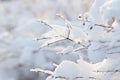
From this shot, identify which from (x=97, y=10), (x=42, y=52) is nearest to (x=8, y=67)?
(x=42, y=52)

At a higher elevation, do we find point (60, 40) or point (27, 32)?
point (27, 32)

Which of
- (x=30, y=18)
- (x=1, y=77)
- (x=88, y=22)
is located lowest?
(x=1, y=77)

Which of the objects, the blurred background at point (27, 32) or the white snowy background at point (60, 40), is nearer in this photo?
the white snowy background at point (60, 40)

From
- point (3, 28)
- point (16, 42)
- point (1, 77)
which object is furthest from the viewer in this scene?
point (3, 28)

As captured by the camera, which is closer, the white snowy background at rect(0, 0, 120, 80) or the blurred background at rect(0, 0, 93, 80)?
the white snowy background at rect(0, 0, 120, 80)

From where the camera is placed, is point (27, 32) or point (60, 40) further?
point (27, 32)

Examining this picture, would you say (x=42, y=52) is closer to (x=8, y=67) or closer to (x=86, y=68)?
(x=8, y=67)
